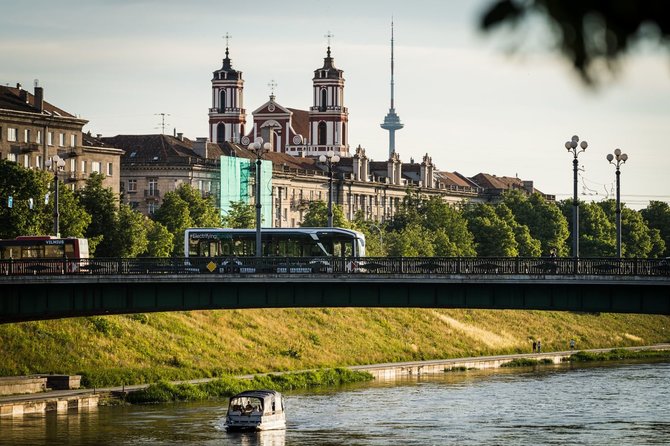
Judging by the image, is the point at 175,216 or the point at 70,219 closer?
the point at 70,219

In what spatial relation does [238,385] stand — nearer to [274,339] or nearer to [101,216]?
[274,339]

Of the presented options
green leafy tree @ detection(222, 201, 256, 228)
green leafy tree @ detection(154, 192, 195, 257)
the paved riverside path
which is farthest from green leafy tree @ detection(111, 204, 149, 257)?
green leafy tree @ detection(222, 201, 256, 228)

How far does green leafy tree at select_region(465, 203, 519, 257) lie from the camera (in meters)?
187

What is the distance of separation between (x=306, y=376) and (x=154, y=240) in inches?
1481

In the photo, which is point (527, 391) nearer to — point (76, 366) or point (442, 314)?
point (76, 366)

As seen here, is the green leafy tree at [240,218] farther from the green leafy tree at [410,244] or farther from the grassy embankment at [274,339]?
the grassy embankment at [274,339]

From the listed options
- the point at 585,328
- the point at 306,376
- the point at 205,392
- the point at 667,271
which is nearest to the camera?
the point at 667,271

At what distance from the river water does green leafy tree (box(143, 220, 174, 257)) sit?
39922 mm

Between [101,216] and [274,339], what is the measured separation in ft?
82.5

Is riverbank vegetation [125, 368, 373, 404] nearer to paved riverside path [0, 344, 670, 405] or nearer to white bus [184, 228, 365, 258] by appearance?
paved riverside path [0, 344, 670, 405]

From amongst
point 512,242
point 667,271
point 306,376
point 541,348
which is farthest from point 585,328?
point 667,271

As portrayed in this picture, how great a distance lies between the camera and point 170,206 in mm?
151250

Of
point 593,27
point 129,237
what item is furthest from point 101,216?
point 593,27

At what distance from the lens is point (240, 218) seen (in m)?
162
